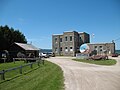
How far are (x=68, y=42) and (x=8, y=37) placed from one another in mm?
26670

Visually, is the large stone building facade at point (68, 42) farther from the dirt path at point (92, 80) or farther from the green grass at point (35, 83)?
the green grass at point (35, 83)

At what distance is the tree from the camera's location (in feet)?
146

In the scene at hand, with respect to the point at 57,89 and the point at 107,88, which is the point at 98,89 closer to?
the point at 107,88

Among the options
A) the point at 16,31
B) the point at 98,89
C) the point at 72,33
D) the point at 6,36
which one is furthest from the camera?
the point at 72,33

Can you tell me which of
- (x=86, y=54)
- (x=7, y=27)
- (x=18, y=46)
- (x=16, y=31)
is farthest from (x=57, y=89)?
(x=16, y=31)

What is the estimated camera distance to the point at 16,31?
54.8 meters

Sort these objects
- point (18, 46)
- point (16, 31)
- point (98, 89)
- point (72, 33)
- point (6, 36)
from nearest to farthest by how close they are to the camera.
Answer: point (98, 89) < point (18, 46) < point (6, 36) < point (16, 31) < point (72, 33)

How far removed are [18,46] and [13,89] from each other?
110ft

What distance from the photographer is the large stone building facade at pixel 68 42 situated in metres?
69.4

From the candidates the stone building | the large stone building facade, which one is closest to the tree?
the large stone building facade

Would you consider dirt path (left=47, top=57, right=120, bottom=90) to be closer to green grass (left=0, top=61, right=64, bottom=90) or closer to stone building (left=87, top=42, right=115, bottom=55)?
green grass (left=0, top=61, right=64, bottom=90)

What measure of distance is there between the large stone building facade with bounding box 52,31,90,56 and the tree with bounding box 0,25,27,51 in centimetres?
1726

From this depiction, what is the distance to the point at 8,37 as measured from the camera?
48.8 metres

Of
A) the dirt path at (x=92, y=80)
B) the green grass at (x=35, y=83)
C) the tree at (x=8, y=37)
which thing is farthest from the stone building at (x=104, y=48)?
the green grass at (x=35, y=83)
